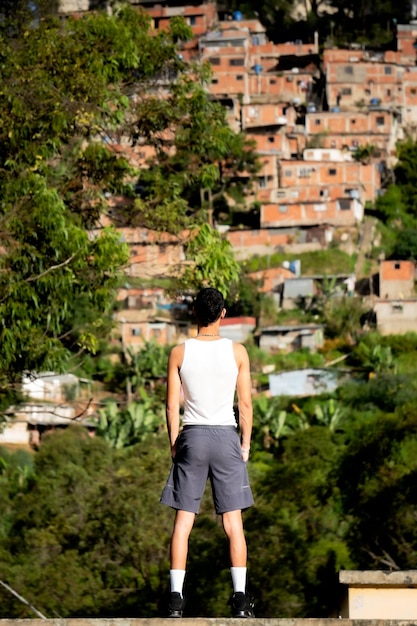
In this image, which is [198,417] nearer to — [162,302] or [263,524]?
[263,524]

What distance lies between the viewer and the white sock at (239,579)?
6441 mm

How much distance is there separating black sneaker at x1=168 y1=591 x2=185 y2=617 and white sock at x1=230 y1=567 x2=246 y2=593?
276 mm

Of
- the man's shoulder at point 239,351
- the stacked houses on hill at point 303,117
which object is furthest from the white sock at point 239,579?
the stacked houses on hill at point 303,117

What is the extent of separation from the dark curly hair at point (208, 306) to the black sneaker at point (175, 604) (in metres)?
1.34

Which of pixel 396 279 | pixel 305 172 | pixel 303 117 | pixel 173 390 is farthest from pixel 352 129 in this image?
pixel 173 390

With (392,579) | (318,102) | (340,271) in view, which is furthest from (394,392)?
(392,579)

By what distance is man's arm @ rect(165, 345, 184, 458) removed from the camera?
6.64m

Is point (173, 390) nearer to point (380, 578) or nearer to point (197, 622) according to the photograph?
point (197, 622)

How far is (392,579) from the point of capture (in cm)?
709

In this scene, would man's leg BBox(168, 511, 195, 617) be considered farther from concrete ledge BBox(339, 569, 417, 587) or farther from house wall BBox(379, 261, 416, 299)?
house wall BBox(379, 261, 416, 299)

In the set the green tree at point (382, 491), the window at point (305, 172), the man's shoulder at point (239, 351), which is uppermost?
the window at point (305, 172)

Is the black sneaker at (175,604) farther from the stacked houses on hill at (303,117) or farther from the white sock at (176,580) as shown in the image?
the stacked houses on hill at (303,117)

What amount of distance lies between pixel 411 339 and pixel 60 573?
25.8 meters

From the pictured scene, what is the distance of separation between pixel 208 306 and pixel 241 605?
1462 mm
